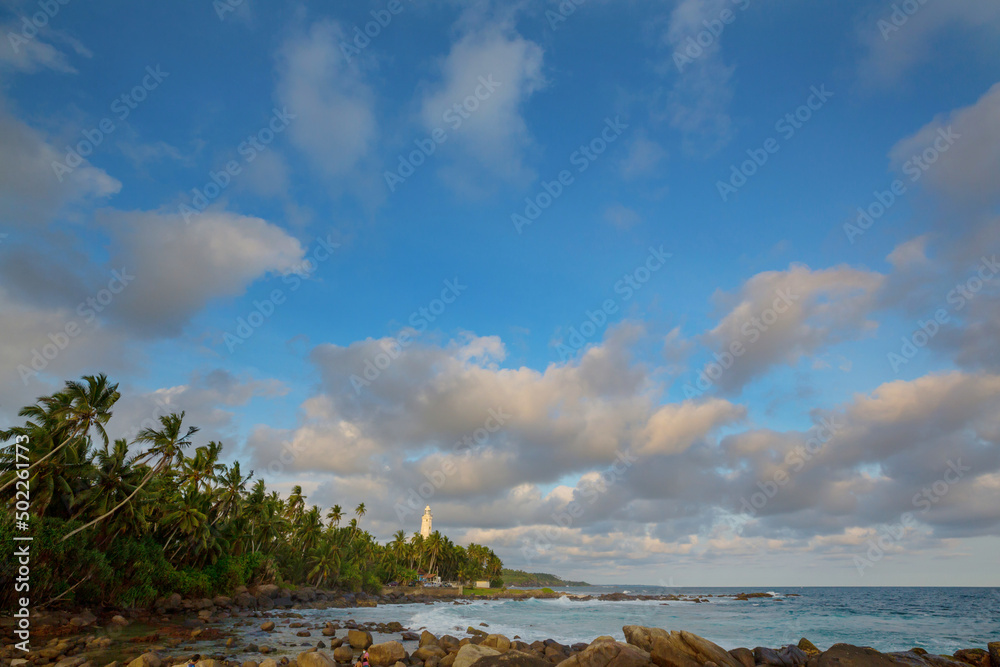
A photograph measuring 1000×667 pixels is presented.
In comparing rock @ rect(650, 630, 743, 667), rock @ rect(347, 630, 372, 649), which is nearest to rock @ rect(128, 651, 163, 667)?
rock @ rect(347, 630, 372, 649)

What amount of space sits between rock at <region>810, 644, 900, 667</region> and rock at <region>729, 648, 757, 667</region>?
2.29m

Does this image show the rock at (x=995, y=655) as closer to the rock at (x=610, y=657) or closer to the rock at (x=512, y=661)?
the rock at (x=610, y=657)

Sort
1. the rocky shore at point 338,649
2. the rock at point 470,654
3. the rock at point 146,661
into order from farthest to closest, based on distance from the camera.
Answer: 1. the rock at point 470,654
2. the rock at point 146,661
3. the rocky shore at point 338,649

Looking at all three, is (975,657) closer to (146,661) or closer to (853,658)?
(853,658)

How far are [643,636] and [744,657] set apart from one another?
379cm

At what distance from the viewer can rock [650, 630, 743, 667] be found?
17.8m

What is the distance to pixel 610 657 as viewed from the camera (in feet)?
57.0

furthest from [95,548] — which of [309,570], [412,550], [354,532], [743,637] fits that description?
[412,550]

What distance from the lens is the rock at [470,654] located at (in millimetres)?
20195

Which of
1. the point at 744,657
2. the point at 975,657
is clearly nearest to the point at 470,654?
the point at 744,657

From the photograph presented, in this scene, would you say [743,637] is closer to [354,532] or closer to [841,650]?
[841,650]

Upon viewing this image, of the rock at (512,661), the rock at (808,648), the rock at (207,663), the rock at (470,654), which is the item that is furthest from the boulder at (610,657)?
the rock at (207,663)

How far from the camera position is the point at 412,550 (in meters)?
117

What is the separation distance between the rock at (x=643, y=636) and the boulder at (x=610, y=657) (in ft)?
5.92
